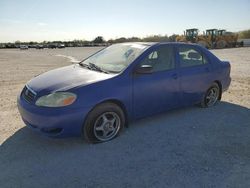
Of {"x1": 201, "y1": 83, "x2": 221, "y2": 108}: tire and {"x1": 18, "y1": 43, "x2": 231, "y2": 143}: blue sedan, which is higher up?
{"x1": 18, "y1": 43, "x2": 231, "y2": 143}: blue sedan

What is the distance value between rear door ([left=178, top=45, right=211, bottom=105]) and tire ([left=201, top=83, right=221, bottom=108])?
0.21 m

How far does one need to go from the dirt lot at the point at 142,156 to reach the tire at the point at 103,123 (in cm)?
13

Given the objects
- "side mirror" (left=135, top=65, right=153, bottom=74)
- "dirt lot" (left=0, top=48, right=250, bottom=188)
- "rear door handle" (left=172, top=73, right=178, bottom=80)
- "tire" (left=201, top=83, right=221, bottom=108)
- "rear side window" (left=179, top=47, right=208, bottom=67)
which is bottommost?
"dirt lot" (left=0, top=48, right=250, bottom=188)

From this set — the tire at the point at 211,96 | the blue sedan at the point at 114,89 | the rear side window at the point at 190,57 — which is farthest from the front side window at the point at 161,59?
the tire at the point at 211,96

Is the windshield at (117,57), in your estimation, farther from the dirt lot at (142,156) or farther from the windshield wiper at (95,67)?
the dirt lot at (142,156)

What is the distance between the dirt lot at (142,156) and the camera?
298 cm

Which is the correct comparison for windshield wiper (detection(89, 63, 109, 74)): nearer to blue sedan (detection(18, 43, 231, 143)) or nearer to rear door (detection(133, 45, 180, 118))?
blue sedan (detection(18, 43, 231, 143))

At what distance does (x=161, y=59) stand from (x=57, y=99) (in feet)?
6.95

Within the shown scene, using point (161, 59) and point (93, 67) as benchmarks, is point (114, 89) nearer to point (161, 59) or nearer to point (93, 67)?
point (93, 67)

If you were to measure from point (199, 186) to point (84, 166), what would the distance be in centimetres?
144

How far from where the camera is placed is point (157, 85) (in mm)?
4512

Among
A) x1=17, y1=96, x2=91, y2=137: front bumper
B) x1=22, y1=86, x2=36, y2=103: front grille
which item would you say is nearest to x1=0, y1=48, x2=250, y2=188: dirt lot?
x1=17, y1=96, x2=91, y2=137: front bumper

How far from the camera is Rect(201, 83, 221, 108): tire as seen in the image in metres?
5.73

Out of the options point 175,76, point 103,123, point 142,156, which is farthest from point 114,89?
point 175,76
